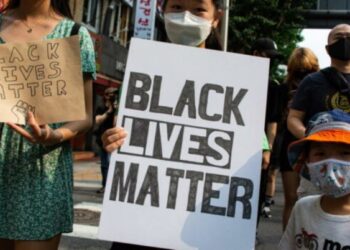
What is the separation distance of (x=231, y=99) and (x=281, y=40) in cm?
2258

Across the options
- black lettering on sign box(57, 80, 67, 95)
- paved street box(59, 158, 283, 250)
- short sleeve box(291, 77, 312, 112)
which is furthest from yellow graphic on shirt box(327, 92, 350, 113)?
paved street box(59, 158, 283, 250)

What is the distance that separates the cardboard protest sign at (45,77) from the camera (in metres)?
2.06

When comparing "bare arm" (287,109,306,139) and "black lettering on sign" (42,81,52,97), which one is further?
"bare arm" (287,109,306,139)

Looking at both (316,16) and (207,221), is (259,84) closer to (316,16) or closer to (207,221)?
(207,221)

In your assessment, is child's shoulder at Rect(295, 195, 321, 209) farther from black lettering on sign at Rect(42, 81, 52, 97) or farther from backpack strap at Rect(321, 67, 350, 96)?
backpack strap at Rect(321, 67, 350, 96)

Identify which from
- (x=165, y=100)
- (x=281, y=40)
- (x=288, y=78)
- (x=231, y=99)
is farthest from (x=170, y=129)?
(x=281, y=40)

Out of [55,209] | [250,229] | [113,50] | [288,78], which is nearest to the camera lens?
[250,229]

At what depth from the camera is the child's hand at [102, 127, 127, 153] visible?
1984mm

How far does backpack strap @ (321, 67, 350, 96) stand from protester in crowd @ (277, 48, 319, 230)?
3.22 ft

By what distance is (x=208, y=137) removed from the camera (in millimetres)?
2037

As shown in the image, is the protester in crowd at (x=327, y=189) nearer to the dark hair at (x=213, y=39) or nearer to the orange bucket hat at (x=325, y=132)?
the orange bucket hat at (x=325, y=132)

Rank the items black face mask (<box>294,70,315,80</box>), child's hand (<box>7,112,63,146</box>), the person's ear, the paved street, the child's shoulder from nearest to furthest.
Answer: child's hand (<box>7,112,63,146</box>) → the child's shoulder → the person's ear → black face mask (<box>294,70,315,80</box>) → the paved street

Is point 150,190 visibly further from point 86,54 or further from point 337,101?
point 337,101

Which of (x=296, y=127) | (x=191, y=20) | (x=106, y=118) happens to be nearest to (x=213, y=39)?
(x=191, y=20)
